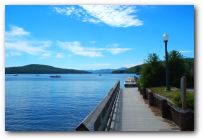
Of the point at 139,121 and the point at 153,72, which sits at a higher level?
the point at 153,72

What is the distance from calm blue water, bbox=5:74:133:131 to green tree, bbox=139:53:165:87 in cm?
100

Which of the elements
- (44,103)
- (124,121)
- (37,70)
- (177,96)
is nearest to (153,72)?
(124,121)

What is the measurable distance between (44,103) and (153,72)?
130 inches

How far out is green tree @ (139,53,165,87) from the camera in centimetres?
1047

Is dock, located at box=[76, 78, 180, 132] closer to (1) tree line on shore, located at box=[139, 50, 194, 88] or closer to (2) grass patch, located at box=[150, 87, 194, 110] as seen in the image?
(2) grass patch, located at box=[150, 87, 194, 110]

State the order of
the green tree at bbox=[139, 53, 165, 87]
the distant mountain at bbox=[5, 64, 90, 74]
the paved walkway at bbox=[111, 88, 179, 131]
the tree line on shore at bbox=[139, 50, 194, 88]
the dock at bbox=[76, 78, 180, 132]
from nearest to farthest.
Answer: the dock at bbox=[76, 78, 180, 132] < the distant mountain at bbox=[5, 64, 90, 74] < the paved walkway at bbox=[111, 88, 179, 131] < the tree line on shore at bbox=[139, 50, 194, 88] < the green tree at bbox=[139, 53, 165, 87]

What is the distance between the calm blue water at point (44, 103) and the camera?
821 centimetres

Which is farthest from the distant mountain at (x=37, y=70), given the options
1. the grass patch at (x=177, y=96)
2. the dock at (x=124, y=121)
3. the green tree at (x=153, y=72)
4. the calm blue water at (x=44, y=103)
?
the green tree at (x=153, y=72)

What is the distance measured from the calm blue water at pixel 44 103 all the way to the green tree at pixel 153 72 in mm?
996

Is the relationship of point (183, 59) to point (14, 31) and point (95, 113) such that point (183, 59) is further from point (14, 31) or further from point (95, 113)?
point (14, 31)

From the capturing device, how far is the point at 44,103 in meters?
9.72

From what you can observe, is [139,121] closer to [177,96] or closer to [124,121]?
[124,121]

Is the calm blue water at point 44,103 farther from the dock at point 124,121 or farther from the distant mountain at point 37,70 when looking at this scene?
the dock at point 124,121

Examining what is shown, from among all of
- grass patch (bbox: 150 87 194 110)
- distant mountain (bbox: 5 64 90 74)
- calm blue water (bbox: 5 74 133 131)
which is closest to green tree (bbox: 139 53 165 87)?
grass patch (bbox: 150 87 194 110)
